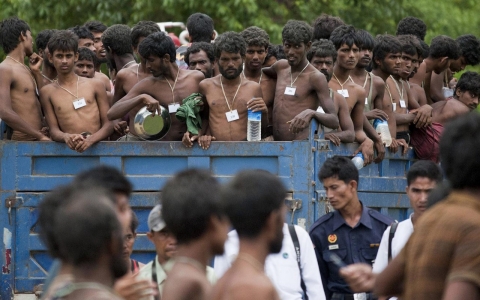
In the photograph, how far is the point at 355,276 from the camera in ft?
13.2

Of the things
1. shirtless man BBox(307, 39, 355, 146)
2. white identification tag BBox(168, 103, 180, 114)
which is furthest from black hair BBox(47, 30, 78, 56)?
shirtless man BBox(307, 39, 355, 146)

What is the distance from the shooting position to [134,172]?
284 inches

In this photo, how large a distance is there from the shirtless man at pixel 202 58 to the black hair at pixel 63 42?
4.26 feet

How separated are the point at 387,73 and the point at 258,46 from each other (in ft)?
5.10

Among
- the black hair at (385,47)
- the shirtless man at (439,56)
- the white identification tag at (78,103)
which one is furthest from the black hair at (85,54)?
the shirtless man at (439,56)

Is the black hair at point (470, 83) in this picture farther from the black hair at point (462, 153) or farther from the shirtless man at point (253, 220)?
the black hair at point (462, 153)

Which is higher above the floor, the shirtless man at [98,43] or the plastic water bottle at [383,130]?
the shirtless man at [98,43]

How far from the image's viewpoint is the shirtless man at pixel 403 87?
364 inches

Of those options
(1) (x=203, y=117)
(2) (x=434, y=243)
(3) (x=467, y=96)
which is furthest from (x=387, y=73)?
(2) (x=434, y=243)

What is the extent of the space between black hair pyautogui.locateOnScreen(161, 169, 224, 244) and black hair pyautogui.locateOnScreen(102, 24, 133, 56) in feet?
20.2

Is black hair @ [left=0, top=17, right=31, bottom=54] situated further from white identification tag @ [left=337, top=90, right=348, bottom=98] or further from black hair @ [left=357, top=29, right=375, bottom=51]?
black hair @ [left=357, top=29, right=375, bottom=51]

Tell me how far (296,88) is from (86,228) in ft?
16.6

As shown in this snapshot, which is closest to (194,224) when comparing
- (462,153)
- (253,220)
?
(253,220)

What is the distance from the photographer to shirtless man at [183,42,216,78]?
9.33 meters
